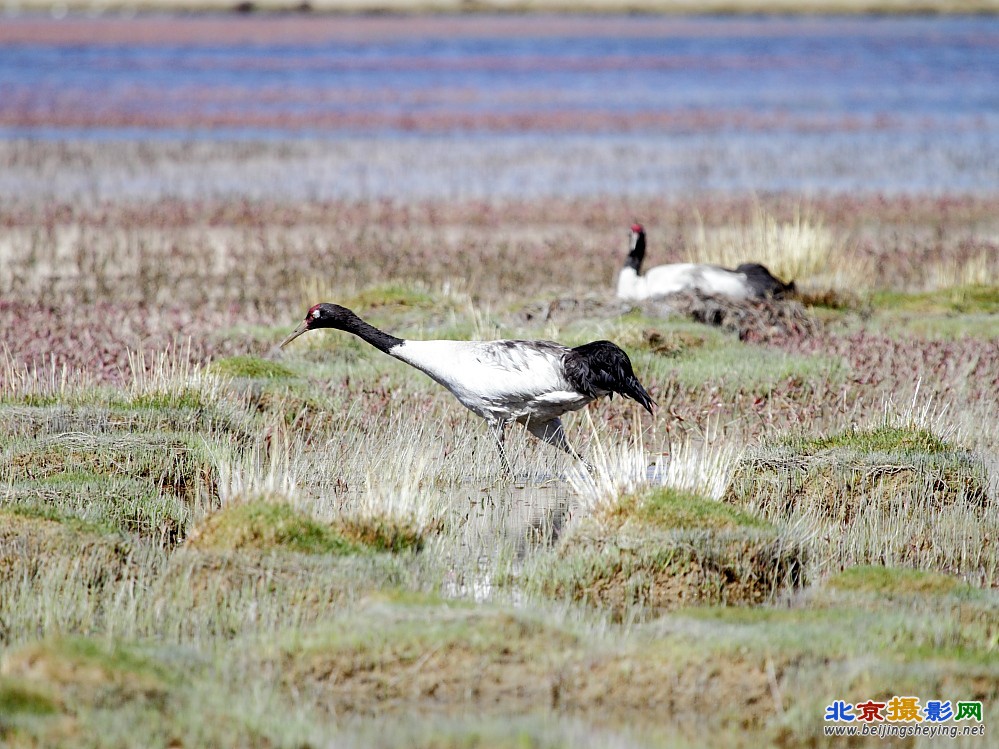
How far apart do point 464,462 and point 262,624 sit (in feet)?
11.2

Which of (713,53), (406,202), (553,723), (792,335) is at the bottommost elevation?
(553,723)

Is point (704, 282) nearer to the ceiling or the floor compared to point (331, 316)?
nearer to the ceiling

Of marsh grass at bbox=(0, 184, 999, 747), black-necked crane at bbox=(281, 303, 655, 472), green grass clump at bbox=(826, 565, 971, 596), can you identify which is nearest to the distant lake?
marsh grass at bbox=(0, 184, 999, 747)

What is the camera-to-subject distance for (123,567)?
7766mm

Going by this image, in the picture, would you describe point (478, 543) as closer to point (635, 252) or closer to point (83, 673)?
point (83, 673)

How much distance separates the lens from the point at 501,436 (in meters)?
10.1

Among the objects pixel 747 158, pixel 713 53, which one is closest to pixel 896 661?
pixel 747 158

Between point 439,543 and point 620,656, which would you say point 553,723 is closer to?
point 620,656

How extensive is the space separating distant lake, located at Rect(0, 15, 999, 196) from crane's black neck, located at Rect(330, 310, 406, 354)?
18.9m

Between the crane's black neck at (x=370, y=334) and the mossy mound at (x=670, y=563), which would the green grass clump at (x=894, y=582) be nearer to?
the mossy mound at (x=670, y=563)

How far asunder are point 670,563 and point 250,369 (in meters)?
5.36

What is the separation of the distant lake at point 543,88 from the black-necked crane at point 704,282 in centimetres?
1321

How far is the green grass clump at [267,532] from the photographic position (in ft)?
A: 25.2

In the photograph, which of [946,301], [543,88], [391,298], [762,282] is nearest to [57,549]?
[391,298]
